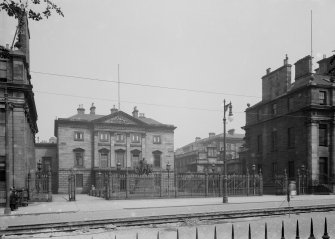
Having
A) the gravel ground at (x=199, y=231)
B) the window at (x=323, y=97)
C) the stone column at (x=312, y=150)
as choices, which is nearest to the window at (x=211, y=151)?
the stone column at (x=312, y=150)

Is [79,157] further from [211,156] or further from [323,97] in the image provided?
[323,97]

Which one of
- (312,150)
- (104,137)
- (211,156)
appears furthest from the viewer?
(211,156)

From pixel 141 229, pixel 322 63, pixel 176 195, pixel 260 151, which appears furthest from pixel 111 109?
pixel 141 229

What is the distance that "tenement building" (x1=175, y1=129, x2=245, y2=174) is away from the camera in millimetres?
62425

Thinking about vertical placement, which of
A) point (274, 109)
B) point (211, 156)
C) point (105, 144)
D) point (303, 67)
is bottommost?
point (211, 156)

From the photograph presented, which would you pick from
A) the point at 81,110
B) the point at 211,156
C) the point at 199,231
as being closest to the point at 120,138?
the point at 81,110

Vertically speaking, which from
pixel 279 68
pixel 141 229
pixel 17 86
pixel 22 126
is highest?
pixel 279 68

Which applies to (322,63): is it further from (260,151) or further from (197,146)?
(197,146)

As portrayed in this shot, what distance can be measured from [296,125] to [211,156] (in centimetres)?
2950

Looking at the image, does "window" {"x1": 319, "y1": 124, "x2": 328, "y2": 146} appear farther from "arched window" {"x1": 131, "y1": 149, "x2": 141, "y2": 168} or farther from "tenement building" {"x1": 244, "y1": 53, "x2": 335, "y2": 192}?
"arched window" {"x1": 131, "y1": 149, "x2": 141, "y2": 168}

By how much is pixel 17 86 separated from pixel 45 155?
27171mm

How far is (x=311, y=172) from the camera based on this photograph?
33.8 m

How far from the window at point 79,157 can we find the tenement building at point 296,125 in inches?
923

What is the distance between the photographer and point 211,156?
213ft
